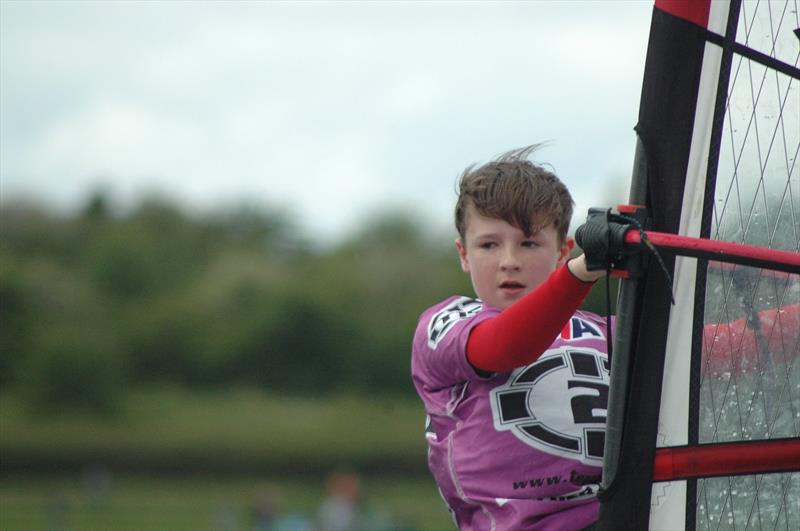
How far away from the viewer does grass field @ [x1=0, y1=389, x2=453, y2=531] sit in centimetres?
5075

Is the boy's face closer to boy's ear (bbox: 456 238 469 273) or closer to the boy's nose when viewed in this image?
the boy's nose

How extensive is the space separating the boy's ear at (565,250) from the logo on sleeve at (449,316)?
24 cm

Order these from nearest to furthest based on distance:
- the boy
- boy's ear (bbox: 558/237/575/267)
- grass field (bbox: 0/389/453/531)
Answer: the boy, boy's ear (bbox: 558/237/575/267), grass field (bbox: 0/389/453/531)

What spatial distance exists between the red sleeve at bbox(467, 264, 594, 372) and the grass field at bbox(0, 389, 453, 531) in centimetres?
4060

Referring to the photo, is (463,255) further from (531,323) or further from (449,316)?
(531,323)

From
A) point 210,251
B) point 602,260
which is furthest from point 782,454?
point 210,251

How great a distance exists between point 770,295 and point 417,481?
170ft

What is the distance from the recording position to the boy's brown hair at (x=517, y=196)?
124 inches

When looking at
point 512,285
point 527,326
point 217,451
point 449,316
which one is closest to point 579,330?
point 512,285

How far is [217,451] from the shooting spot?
190ft

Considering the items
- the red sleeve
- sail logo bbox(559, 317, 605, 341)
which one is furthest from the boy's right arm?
sail logo bbox(559, 317, 605, 341)

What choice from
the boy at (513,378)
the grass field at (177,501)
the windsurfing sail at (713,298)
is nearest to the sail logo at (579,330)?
the boy at (513,378)

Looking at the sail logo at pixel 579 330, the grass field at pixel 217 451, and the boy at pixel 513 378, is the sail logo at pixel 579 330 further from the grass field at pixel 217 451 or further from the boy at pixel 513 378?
the grass field at pixel 217 451

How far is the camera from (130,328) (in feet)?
209
